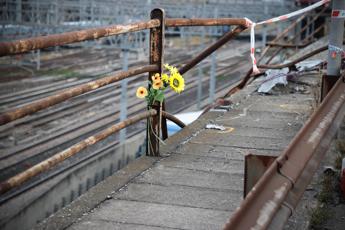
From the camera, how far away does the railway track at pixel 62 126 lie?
18.1m

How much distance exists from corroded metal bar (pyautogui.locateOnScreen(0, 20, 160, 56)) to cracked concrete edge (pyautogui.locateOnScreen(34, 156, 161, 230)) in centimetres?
116

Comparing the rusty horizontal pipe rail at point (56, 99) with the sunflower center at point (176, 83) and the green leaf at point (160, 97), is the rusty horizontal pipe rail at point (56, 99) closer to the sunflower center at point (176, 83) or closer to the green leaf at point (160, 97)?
the green leaf at point (160, 97)

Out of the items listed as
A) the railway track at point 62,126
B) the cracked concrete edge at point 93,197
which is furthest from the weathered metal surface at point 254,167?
the railway track at point 62,126

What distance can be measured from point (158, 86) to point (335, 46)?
236 cm

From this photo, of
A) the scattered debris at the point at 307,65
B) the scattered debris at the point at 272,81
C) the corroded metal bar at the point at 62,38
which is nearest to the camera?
the corroded metal bar at the point at 62,38

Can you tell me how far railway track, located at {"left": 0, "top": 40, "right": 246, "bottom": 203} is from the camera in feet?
59.3

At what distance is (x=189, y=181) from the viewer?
4594 millimetres

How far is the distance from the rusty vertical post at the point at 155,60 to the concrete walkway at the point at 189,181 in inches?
5.5

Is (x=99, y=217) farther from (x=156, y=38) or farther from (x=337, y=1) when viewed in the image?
(x=337, y=1)

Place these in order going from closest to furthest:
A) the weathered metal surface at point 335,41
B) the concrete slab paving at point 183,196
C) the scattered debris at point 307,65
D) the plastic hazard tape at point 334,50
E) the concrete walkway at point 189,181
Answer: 1. the concrete walkway at point 189,181
2. the concrete slab paving at point 183,196
3. the weathered metal surface at point 335,41
4. the plastic hazard tape at point 334,50
5. the scattered debris at point 307,65

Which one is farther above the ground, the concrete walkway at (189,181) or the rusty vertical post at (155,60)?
the rusty vertical post at (155,60)

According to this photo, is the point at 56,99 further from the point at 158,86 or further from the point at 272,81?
the point at 272,81

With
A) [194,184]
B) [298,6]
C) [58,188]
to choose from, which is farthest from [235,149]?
[298,6]

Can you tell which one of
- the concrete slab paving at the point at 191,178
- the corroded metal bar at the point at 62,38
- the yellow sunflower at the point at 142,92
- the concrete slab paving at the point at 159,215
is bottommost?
the concrete slab paving at the point at 159,215
